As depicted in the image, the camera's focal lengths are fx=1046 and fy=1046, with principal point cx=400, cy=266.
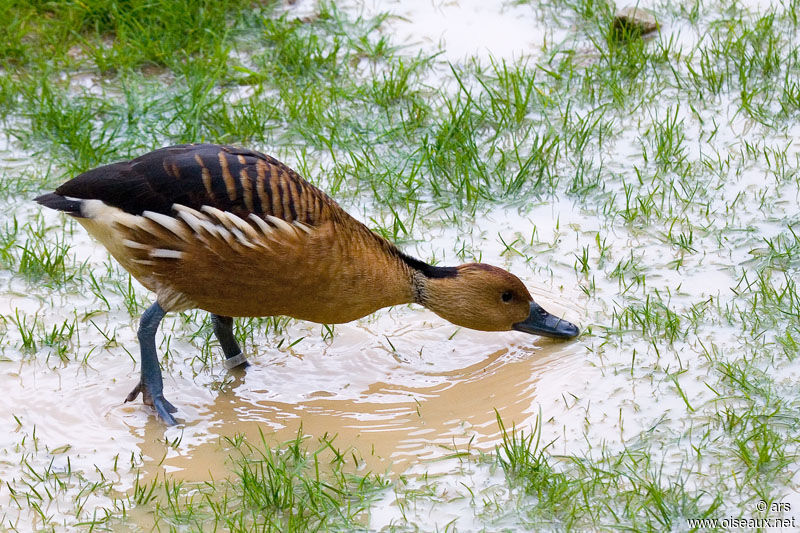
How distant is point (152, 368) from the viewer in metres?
5.07

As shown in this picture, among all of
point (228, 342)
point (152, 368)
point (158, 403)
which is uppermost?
point (228, 342)

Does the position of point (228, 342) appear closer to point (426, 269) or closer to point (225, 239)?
point (225, 239)

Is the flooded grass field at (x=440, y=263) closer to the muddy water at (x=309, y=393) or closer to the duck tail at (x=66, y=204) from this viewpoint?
the muddy water at (x=309, y=393)

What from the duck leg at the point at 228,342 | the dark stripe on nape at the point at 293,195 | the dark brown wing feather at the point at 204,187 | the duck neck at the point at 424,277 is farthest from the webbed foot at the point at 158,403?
the duck neck at the point at 424,277

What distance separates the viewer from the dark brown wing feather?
488 cm

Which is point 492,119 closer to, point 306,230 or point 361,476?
point 306,230

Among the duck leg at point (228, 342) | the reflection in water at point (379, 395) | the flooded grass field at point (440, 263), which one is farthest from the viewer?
the duck leg at point (228, 342)

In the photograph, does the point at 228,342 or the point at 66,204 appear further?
the point at 228,342

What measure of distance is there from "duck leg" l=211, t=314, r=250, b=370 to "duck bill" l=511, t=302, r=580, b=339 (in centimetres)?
145

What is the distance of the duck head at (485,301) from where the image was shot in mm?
5406

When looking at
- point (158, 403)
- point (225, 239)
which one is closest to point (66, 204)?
point (225, 239)

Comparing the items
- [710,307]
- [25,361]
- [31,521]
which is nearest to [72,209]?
[25,361]

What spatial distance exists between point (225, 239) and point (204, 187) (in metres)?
0.29

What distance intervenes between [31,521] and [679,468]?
8.80 ft
